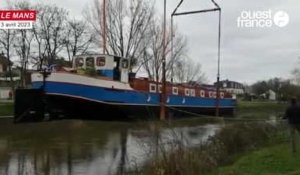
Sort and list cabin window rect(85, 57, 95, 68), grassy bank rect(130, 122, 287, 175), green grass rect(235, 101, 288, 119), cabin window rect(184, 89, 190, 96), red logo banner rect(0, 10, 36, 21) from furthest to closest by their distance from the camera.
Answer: green grass rect(235, 101, 288, 119) < cabin window rect(184, 89, 190, 96) < cabin window rect(85, 57, 95, 68) < red logo banner rect(0, 10, 36, 21) < grassy bank rect(130, 122, 287, 175)

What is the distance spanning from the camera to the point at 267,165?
46.0 feet

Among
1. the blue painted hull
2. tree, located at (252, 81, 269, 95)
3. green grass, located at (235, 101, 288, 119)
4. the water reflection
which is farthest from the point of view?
tree, located at (252, 81, 269, 95)

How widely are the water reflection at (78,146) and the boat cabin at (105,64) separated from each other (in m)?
3.13

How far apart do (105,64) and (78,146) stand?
12.7 m

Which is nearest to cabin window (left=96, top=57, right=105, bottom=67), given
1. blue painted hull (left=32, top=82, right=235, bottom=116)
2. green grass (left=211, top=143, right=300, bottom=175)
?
blue painted hull (left=32, top=82, right=235, bottom=116)

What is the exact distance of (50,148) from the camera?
2123 cm

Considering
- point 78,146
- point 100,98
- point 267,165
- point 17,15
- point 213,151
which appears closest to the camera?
point 267,165

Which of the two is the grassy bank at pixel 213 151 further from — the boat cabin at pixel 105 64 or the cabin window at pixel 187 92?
the cabin window at pixel 187 92

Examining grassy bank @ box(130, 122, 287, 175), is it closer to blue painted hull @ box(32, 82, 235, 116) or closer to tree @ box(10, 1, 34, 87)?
blue painted hull @ box(32, 82, 235, 116)

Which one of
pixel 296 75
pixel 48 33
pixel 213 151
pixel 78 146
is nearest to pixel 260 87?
pixel 296 75

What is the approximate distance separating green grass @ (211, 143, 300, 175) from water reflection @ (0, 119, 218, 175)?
1374 millimetres

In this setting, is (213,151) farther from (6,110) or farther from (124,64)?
(6,110)

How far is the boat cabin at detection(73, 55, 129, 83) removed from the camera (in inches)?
1329

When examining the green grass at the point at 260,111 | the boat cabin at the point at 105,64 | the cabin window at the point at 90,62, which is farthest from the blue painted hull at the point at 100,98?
the green grass at the point at 260,111
